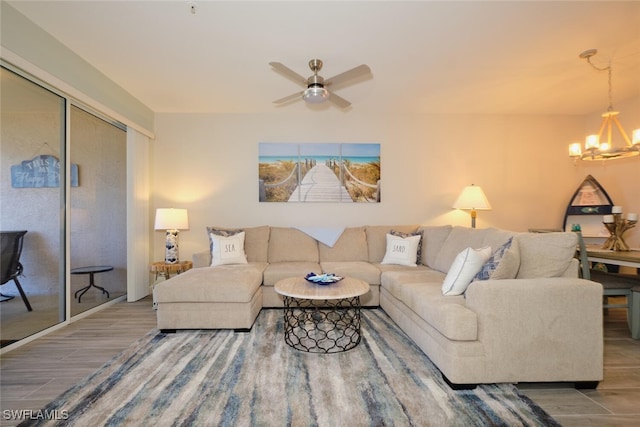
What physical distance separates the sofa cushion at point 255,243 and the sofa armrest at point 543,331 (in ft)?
8.87

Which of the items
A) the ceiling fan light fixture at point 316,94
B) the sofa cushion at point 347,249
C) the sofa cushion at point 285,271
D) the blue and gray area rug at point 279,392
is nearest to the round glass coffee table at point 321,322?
the blue and gray area rug at point 279,392

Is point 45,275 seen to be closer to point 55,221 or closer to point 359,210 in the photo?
point 55,221

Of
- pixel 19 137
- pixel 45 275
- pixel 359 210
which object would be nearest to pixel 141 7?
pixel 19 137

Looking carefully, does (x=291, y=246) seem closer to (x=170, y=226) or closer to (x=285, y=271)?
(x=285, y=271)

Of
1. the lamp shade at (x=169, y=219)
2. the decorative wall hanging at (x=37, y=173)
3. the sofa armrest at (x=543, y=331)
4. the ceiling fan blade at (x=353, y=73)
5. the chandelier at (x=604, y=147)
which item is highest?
the ceiling fan blade at (x=353, y=73)

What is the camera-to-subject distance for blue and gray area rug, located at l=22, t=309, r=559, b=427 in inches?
61.7

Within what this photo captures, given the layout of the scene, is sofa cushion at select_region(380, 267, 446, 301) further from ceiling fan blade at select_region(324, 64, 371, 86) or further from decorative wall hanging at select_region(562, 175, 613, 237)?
decorative wall hanging at select_region(562, 175, 613, 237)

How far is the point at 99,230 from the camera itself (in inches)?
137

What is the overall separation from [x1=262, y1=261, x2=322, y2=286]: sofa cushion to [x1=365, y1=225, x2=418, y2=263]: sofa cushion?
816 millimetres

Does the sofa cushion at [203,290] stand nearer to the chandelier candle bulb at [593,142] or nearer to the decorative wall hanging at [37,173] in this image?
the decorative wall hanging at [37,173]

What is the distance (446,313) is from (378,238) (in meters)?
2.22

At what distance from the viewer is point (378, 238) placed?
13.3 feet

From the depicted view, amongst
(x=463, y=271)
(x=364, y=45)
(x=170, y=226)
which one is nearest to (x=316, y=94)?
(x=364, y=45)

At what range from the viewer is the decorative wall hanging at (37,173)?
2.48 meters
